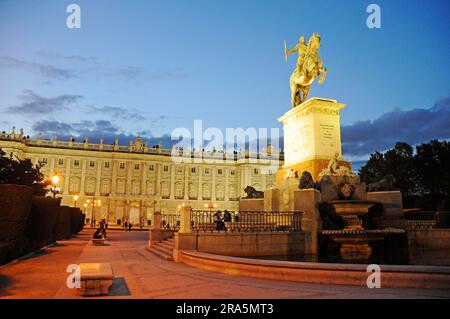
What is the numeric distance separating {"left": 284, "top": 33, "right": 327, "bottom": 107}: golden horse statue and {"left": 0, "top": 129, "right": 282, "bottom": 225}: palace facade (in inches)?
2826

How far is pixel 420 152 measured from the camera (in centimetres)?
5762

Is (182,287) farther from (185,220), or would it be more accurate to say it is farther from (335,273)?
(185,220)

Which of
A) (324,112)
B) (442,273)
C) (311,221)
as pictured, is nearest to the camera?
(442,273)

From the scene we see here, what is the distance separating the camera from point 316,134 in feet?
62.4

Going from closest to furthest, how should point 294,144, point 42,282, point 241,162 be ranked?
point 42,282
point 294,144
point 241,162

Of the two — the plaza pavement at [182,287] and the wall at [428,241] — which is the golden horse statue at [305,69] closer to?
the wall at [428,241]

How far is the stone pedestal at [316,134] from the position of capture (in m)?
19.0

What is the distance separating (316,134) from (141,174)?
271ft

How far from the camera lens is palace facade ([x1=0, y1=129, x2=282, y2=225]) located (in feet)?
301

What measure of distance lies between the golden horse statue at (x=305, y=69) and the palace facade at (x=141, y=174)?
71783mm

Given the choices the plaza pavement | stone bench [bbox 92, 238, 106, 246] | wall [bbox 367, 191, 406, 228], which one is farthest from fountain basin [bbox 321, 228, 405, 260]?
stone bench [bbox 92, 238, 106, 246]

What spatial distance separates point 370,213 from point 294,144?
17.9ft
